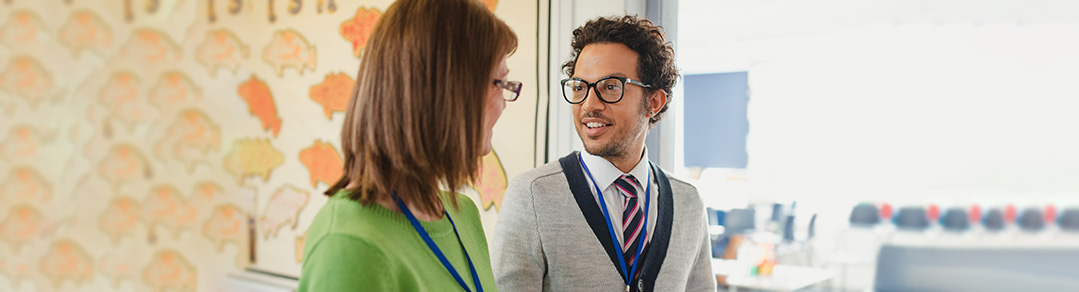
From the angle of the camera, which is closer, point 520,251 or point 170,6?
point 520,251

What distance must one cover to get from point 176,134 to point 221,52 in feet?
1.27

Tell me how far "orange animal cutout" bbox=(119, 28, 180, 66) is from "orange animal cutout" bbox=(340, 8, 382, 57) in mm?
607

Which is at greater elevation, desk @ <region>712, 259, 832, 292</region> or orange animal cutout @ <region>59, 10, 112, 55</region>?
orange animal cutout @ <region>59, 10, 112, 55</region>

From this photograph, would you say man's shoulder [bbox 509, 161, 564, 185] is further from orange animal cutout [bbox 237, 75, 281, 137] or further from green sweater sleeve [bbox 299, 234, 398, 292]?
orange animal cutout [bbox 237, 75, 281, 137]

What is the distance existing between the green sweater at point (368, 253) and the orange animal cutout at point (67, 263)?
1382mm

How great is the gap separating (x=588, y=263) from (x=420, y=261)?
60cm

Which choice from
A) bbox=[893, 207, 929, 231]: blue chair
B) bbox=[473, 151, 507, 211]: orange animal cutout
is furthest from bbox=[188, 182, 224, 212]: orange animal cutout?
bbox=[893, 207, 929, 231]: blue chair

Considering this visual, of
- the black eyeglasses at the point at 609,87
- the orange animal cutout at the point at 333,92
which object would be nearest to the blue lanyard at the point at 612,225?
the black eyeglasses at the point at 609,87

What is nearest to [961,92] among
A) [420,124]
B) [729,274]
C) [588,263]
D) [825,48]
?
[825,48]

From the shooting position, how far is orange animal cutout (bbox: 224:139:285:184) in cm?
266

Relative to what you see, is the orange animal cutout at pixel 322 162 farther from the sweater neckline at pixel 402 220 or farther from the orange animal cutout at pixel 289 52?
the sweater neckline at pixel 402 220

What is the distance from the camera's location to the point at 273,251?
2.72m

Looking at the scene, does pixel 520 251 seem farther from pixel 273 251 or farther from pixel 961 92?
pixel 273 251

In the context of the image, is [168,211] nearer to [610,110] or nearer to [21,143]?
[21,143]
